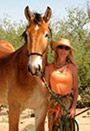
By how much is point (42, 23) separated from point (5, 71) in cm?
126

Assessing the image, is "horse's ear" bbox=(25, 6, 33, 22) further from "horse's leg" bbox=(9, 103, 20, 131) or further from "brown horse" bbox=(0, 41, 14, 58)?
"brown horse" bbox=(0, 41, 14, 58)

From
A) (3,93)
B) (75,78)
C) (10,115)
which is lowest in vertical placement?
(10,115)

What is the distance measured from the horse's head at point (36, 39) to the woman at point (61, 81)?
252 millimetres

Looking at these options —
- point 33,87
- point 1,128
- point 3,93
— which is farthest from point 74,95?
point 1,128

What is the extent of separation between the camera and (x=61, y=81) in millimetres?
3139

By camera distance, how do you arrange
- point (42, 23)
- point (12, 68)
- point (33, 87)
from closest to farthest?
1. point (42, 23)
2. point (33, 87)
3. point (12, 68)

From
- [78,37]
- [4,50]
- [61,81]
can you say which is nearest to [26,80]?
[61,81]

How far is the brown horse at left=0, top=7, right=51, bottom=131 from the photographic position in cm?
309

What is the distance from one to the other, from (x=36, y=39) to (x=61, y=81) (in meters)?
0.61

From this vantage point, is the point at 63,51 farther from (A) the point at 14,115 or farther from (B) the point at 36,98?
(A) the point at 14,115

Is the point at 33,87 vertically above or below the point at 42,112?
above

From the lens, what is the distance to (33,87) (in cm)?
359

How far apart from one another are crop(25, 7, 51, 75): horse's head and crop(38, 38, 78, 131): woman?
0.83 ft

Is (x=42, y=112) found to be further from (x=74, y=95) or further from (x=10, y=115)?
(x=74, y=95)
